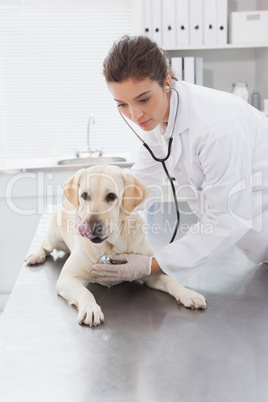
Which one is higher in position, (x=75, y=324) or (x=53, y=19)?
(x=53, y=19)

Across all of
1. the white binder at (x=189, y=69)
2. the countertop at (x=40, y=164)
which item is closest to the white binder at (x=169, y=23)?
the white binder at (x=189, y=69)

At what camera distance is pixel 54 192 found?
344 cm

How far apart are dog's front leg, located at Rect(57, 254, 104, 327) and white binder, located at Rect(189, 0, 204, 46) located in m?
2.35

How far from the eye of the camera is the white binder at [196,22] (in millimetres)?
3211

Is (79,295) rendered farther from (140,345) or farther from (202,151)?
(202,151)

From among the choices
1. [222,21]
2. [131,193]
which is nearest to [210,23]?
[222,21]

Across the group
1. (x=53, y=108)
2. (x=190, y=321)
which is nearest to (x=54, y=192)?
(x=53, y=108)

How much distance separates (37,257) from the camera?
1.66 metres

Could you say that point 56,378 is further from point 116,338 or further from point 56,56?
point 56,56

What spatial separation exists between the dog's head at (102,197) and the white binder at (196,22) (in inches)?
84.0

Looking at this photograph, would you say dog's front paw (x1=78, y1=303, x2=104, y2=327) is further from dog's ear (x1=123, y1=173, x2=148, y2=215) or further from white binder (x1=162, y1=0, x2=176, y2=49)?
white binder (x1=162, y1=0, x2=176, y2=49)

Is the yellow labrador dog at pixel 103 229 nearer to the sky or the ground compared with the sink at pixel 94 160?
nearer to the sky

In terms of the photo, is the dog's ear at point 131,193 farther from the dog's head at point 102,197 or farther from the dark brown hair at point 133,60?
the dark brown hair at point 133,60

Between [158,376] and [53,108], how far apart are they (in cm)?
325
